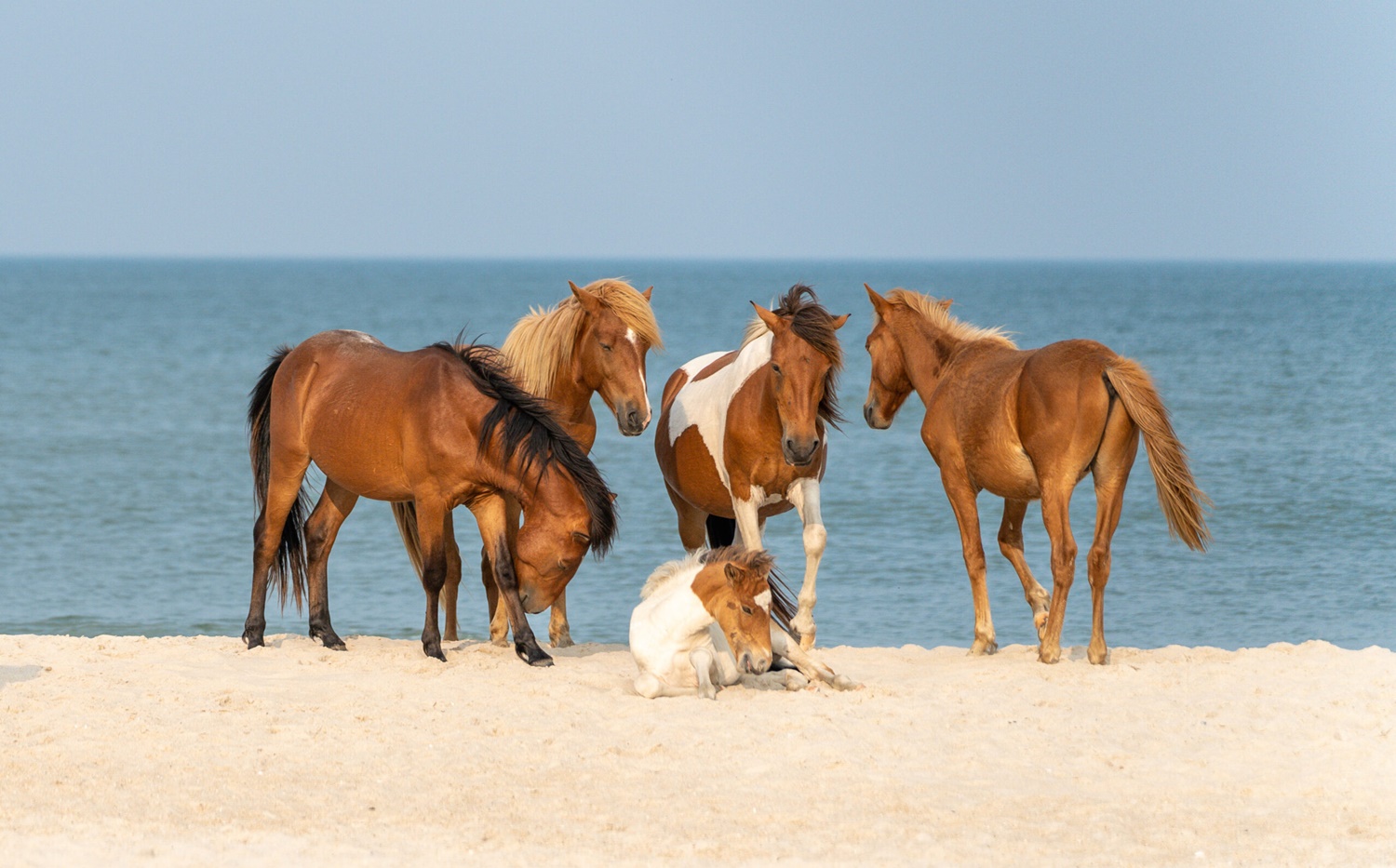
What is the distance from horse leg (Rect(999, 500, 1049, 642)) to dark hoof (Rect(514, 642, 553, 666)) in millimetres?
2628

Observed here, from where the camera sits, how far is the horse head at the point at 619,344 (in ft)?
26.7

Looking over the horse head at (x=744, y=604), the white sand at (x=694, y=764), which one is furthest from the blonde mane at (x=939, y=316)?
the horse head at (x=744, y=604)

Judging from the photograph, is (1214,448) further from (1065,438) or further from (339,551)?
(1065,438)

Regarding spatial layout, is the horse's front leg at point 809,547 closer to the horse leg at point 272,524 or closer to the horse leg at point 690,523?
the horse leg at point 690,523

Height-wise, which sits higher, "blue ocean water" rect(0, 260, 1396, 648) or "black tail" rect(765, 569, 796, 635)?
"black tail" rect(765, 569, 796, 635)

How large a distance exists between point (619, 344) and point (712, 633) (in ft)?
6.15

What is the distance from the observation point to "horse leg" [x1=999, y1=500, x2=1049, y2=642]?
8188 millimetres

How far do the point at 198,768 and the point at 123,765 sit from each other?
309 mm

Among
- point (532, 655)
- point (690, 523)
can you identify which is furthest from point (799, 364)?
point (690, 523)

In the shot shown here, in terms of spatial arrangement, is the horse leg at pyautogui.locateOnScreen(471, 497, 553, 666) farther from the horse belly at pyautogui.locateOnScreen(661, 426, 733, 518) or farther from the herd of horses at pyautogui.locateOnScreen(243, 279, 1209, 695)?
the horse belly at pyautogui.locateOnScreen(661, 426, 733, 518)

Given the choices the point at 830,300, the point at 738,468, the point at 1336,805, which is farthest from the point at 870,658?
the point at 830,300

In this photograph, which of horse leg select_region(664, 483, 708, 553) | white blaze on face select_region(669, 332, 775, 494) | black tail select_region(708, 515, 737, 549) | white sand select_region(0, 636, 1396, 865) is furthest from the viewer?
black tail select_region(708, 515, 737, 549)

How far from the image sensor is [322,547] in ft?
28.5

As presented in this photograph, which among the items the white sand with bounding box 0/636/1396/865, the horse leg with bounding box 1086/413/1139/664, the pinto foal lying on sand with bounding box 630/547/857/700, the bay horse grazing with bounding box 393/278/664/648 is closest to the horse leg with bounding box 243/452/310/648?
the white sand with bounding box 0/636/1396/865
